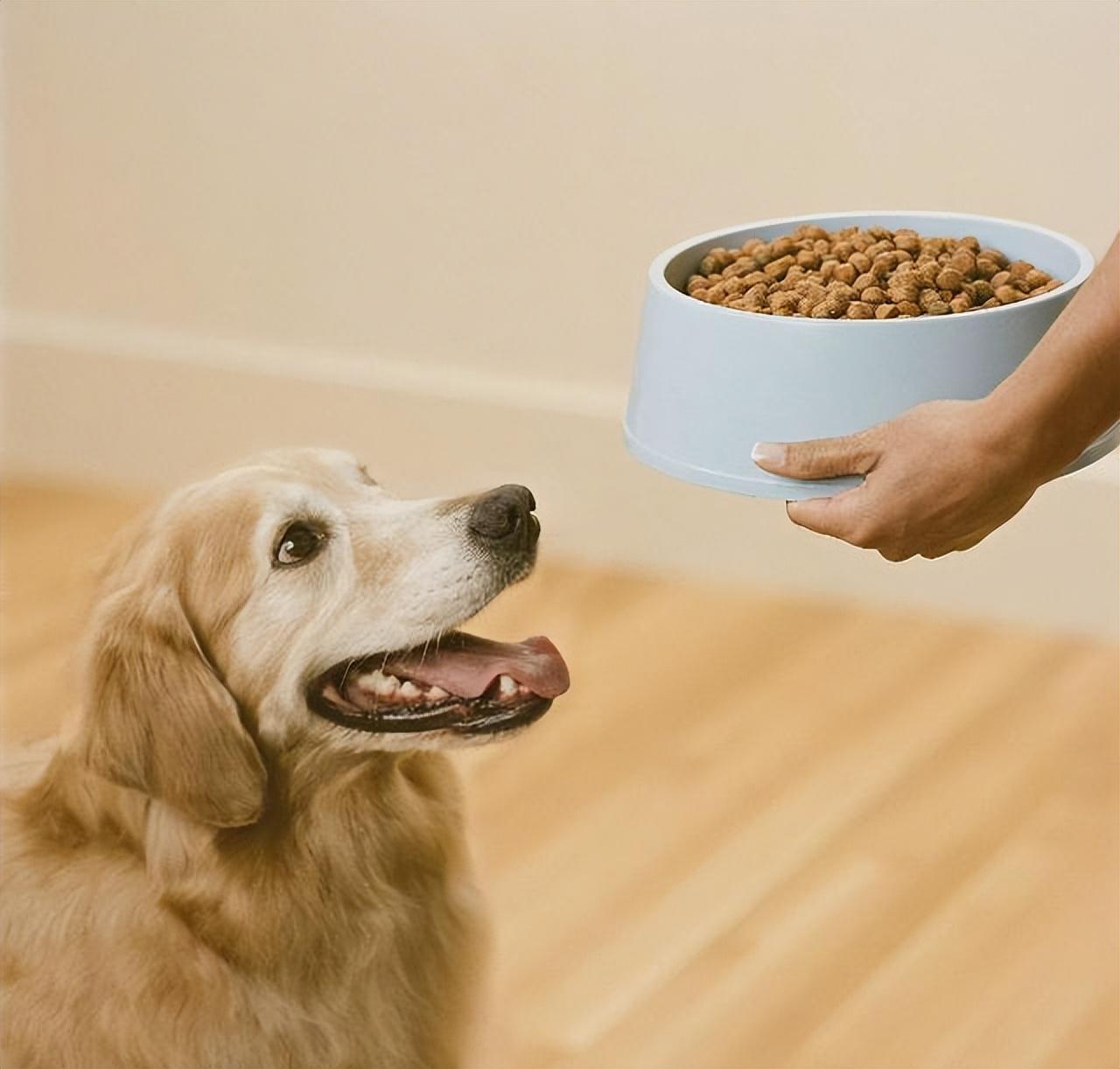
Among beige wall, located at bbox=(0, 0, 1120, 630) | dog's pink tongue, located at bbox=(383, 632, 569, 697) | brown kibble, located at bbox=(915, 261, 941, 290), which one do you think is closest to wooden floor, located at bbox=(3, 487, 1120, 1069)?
dog's pink tongue, located at bbox=(383, 632, 569, 697)

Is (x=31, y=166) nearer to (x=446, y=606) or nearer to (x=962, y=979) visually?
(x=446, y=606)

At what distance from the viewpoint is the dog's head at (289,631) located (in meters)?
0.77

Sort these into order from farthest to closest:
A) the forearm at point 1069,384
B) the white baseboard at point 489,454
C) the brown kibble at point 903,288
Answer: the white baseboard at point 489,454 < the brown kibble at point 903,288 < the forearm at point 1069,384

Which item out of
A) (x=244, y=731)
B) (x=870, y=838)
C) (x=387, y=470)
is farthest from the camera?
(x=870, y=838)

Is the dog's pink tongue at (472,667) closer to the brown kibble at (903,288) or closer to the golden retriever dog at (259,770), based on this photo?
the golden retriever dog at (259,770)

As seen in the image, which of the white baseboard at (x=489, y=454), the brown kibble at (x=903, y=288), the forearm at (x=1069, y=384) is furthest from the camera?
the white baseboard at (x=489, y=454)

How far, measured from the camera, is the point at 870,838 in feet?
4.21

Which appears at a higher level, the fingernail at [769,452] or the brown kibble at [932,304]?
the brown kibble at [932,304]

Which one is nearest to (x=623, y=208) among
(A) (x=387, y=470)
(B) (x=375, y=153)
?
(B) (x=375, y=153)

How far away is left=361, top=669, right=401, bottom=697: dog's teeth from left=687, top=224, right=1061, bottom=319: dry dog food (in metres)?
0.23

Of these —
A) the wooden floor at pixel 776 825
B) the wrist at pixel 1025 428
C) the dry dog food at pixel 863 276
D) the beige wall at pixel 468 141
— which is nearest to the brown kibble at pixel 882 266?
the dry dog food at pixel 863 276

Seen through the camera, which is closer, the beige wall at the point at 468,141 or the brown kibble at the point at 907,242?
the brown kibble at the point at 907,242

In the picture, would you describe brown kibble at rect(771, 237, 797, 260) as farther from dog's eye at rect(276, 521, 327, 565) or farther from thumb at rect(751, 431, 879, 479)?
dog's eye at rect(276, 521, 327, 565)

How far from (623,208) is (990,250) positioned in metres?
0.34
